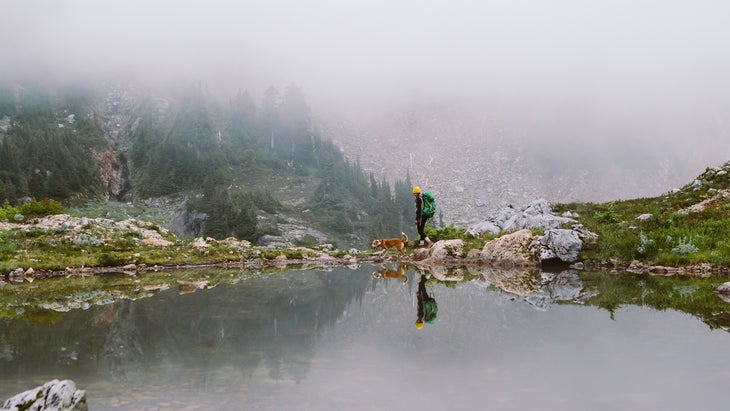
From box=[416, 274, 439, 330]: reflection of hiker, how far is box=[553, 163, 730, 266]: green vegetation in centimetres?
1099

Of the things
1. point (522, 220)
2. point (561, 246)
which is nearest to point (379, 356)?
point (561, 246)

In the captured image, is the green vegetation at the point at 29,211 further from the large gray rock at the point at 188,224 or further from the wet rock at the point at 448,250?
the large gray rock at the point at 188,224

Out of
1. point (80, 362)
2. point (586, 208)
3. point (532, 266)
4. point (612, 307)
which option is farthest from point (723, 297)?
point (586, 208)

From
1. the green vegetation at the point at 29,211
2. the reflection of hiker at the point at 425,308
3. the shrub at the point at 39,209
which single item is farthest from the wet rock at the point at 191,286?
the shrub at the point at 39,209

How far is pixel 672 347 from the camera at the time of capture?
6684mm

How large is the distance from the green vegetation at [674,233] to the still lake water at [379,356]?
25.3 feet

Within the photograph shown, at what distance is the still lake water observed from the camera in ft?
16.8

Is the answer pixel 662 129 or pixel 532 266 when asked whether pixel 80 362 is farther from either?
pixel 662 129

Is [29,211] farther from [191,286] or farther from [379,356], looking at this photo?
[379,356]

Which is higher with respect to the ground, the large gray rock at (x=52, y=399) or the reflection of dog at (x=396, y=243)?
the reflection of dog at (x=396, y=243)

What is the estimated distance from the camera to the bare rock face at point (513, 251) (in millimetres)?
21406

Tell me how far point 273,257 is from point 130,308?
16.6 metres

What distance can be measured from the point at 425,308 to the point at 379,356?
3.92 meters

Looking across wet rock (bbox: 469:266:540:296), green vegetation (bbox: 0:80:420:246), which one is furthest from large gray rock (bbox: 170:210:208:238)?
Result: wet rock (bbox: 469:266:540:296)
